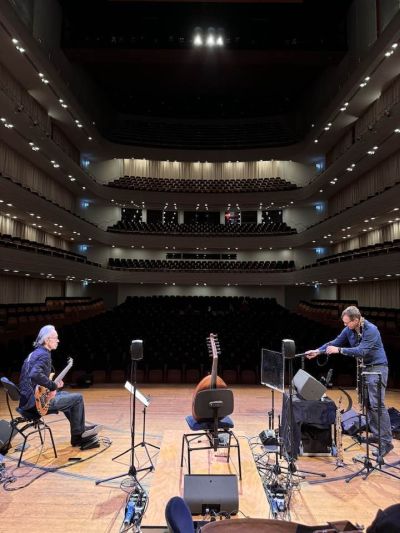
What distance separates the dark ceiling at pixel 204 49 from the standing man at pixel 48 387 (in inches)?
638

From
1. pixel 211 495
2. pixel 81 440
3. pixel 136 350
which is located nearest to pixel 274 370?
pixel 136 350

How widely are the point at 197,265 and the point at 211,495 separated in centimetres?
2113

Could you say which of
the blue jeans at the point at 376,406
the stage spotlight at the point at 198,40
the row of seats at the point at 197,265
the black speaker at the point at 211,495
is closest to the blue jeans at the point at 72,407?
the black speaker at the point at 211,495

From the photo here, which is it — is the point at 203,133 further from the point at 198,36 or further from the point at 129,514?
the point at 129,514

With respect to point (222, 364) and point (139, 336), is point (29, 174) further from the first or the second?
point (222, 364)

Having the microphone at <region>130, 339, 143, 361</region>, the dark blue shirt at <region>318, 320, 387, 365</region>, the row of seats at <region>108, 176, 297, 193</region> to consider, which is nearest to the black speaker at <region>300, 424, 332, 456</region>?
the dark blue shirt at <region>318, 320, 387, 365</region>

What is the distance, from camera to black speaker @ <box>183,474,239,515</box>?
2.91 m

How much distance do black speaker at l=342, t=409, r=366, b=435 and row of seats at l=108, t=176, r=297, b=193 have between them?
19135 millimetres

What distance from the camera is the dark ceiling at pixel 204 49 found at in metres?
18.4

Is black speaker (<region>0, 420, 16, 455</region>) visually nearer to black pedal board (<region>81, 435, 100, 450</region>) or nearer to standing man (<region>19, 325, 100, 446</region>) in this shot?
standing man (<region>19, 325, 100, 446</region>)

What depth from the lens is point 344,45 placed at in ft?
59.6

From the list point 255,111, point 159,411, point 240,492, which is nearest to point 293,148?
point 255,111

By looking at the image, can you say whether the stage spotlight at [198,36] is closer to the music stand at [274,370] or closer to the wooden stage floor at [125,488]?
the music stand at [274,370]

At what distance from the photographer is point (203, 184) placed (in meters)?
25.0
